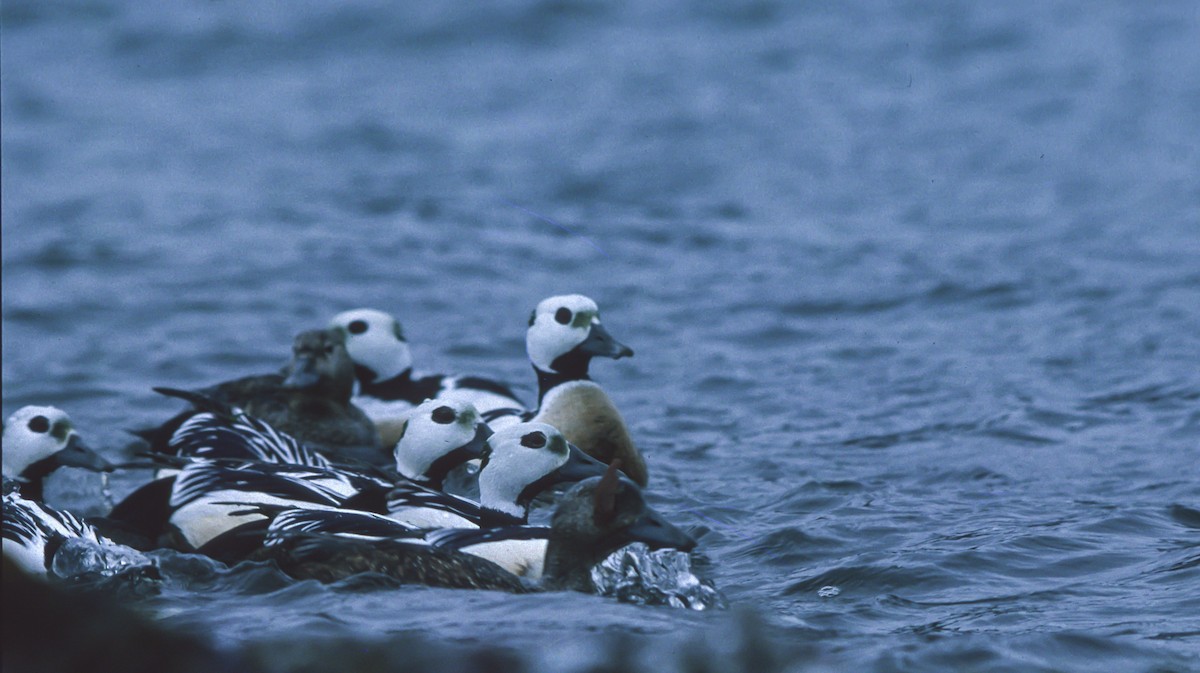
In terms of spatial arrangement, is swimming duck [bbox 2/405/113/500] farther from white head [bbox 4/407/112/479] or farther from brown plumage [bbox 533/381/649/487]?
brown plumage [bbox 533/381/649/487]

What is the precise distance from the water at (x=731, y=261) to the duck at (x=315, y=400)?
0.87 meters

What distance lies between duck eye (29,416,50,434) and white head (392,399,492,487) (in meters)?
1.81

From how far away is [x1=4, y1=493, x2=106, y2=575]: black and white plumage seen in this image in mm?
6992

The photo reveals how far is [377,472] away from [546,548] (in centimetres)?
248

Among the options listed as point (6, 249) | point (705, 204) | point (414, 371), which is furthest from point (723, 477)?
point (6, 249)

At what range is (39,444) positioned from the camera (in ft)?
29.1

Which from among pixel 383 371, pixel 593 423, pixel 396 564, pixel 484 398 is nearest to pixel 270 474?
pixel 396 564

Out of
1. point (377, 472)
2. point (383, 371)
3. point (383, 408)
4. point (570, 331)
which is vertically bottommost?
point (383, 408)

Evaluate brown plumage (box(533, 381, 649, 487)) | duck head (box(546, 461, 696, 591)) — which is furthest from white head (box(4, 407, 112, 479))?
duck head (box(546, 461, 696, 591))

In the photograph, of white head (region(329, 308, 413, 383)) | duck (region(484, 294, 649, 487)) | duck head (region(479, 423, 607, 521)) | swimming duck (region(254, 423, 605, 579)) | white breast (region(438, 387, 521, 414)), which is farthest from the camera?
white head (region(329, 308, 413, 383))

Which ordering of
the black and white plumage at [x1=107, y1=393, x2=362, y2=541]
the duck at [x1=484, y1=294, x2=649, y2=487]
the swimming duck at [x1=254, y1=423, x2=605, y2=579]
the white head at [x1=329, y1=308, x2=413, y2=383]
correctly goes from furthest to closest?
the white head at [x1=329, y1=308, x2=413, y2=383] → the duck at [x1=484, y1=294, x2=649, y2=487] → the black and white plumage at [x1=107, y1=393, x2=362, y2=541] → the swimming duck at [x1=254, y1=423, x2=605, y2=579]

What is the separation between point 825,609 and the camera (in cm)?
700

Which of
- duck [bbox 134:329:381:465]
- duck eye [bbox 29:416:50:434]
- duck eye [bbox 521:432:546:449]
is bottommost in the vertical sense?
duck [bbox 134:329:381:465]

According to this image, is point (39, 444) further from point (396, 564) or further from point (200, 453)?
point (396, 564)
